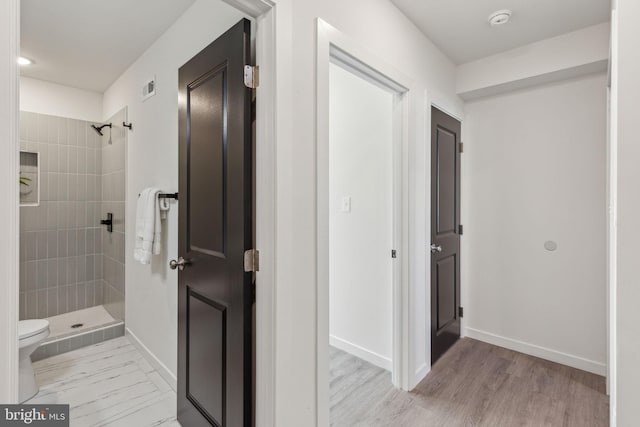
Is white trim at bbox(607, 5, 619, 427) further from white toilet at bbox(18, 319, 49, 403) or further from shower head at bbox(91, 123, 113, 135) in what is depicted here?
shower head at bbox(91, 123, 113, 135)

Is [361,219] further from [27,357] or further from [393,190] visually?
[27,357]

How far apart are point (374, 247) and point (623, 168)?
1.68 meters

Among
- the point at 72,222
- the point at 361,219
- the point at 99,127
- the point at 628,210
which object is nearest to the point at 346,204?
the point at 361,219

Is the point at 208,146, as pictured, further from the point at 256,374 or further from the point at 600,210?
the point at 600,210

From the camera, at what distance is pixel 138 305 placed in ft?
8.82

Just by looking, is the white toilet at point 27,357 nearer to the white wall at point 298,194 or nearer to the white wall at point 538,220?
the white wall at point 298,194

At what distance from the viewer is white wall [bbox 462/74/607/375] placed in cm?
241

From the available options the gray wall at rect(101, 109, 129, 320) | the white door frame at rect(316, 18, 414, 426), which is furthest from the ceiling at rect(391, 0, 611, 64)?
the gray wall at rect(101, 109, 129, 320)

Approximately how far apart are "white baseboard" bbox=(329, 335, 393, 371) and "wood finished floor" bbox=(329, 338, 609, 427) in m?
0.04

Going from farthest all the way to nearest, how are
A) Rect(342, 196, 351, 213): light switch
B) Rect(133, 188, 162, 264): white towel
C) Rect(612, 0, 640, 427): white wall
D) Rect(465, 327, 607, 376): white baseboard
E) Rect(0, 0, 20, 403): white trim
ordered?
Rect(342, 196, 351, 213): light switch → Rect(465, 327, 607, 376): white baseboard → Rect(133, 188, 162, 264): white towel → Rect(612, 0, 640, 427): white wall → Rect(0, 0, 20, 403): white trim

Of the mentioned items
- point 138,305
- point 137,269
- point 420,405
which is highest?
point 137,269

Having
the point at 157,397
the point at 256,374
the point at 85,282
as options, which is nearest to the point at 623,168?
the point at 256,374

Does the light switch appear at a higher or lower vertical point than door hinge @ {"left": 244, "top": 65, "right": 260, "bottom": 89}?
lower

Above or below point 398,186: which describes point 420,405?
below
